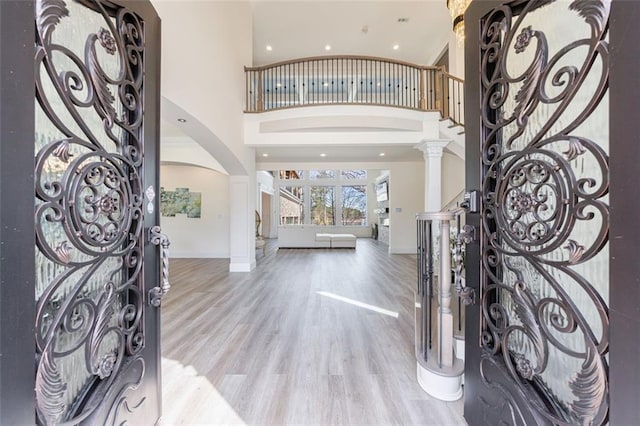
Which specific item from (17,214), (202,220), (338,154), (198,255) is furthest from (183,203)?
(17,214)

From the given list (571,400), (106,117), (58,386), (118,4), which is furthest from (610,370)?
(118,4)

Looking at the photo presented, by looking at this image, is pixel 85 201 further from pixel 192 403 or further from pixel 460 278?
pixel 460 278

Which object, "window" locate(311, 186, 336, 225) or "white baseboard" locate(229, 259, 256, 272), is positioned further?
"window" locate(311, 186, 336, 225)

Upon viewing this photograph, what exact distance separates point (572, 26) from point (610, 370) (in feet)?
3.46

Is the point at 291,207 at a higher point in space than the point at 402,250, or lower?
higher

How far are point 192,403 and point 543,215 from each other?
2157 millimetres

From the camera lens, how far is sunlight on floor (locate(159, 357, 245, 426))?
1.59 meters

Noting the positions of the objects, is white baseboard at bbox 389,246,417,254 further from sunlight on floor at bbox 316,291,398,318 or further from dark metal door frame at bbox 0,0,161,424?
dark metal door frame at bbox 0,0,161,424

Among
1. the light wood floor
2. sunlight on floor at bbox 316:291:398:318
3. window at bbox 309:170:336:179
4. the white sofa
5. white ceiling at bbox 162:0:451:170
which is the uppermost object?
white ceiling at bbox 162:0:451:170

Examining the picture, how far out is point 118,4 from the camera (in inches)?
44.9

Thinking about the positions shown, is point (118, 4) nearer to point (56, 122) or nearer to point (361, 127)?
point (56, 122)

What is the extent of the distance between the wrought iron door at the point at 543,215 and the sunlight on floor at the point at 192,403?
142 centimetres

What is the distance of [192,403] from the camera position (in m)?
1.73

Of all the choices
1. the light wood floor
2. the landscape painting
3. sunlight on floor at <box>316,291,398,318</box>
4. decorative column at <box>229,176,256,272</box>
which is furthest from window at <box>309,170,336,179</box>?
sunlight on floor at <box>316,291,398,318</box>
